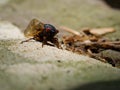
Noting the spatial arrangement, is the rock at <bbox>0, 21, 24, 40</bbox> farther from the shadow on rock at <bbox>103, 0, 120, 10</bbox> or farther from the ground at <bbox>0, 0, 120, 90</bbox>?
the shadow on rock at <bbox>103, 0, 120, 10</bbox>

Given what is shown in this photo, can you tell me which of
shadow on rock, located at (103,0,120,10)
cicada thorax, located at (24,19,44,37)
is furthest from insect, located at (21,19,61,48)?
shadow on rock, located at (103,0,120,10)

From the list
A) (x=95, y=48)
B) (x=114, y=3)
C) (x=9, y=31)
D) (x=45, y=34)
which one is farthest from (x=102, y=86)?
(x=114, y=3)

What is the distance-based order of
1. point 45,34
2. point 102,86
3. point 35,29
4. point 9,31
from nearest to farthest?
point 102,86
point 45,34
point 35,29
point 9,31

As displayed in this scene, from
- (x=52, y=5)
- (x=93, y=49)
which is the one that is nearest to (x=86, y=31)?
(x=93, y=49)

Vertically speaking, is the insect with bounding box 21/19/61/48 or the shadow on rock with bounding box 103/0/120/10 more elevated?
the shadow on rock with bounding box 103/0/120/10

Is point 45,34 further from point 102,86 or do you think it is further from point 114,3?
point 114,3

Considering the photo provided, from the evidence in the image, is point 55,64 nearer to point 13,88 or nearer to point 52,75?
point 52,75

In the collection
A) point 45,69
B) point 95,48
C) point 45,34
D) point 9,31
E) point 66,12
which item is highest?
point 66,12

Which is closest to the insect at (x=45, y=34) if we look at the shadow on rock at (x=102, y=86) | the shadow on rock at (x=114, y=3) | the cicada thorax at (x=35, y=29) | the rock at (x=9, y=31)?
the cicada thorax at (x=35, y=29)

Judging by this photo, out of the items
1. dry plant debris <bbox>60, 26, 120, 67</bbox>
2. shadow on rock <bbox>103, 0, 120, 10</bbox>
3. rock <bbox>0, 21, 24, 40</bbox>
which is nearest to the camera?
dry plant debris <bbox>60, 26, 120, 67</bbox>
